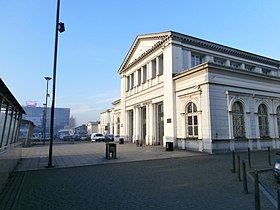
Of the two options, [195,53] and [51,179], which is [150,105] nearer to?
→ [195,53]

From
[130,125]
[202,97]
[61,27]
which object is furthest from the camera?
[130,125]

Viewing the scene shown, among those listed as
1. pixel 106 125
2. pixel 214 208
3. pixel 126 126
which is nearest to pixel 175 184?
pixel 214 208

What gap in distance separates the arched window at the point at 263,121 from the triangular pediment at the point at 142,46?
12.1 meters

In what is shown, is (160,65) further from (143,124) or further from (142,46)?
(143,124)

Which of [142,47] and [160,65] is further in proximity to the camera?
[142,47]

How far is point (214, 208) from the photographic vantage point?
197 inches

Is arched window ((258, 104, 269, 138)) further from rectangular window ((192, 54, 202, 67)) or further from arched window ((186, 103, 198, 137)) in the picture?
rectangular window ((192, 54, 202, 67))

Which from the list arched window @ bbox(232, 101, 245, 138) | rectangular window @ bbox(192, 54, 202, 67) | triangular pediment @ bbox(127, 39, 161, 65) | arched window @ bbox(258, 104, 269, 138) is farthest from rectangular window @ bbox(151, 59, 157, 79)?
arched window @ bbox(258, 104, 269, 138)

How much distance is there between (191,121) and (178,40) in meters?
8.79

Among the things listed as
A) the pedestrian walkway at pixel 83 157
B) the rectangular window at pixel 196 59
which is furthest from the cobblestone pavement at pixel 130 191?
the rectangular window at pixel 196 59

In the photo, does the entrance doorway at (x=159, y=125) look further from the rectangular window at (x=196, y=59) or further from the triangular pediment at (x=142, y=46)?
the triangular pediment at (x=142, y=46)

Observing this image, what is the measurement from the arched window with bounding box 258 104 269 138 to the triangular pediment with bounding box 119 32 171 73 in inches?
477

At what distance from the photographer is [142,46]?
1151 inches

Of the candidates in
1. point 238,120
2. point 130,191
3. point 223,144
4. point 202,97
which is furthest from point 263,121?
point 130,191
